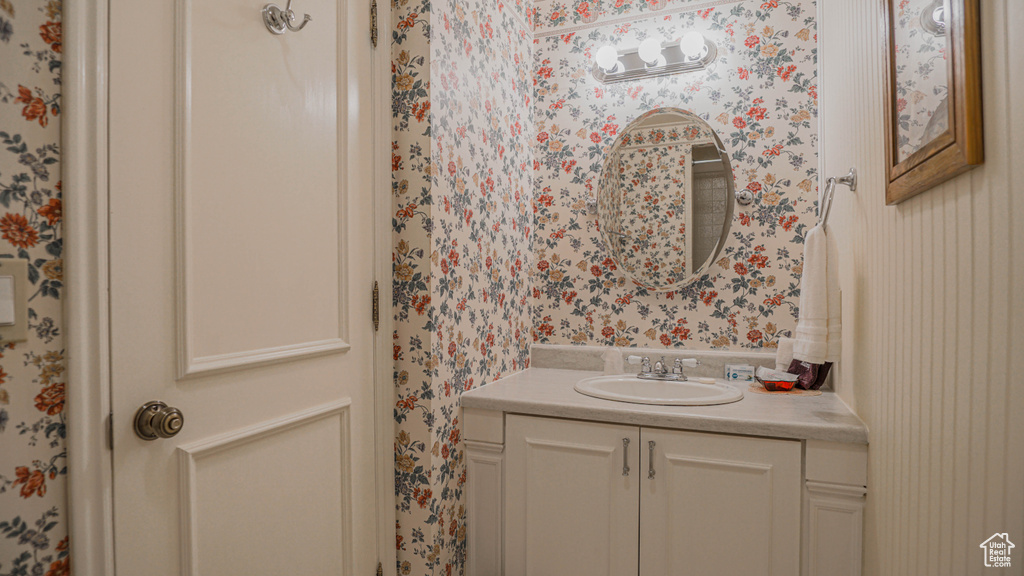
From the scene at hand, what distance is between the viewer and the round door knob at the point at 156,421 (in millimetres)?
866

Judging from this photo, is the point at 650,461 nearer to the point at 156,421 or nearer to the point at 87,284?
the point at 156,421

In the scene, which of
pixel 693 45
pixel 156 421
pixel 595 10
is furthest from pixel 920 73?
pixel 595 10

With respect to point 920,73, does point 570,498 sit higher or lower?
lower

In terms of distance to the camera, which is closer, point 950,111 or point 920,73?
point 950,111

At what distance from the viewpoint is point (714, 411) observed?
145 cm

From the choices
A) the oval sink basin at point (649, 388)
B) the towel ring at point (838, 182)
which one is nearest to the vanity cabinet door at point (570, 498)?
the oval sink basin at point (649, 388)

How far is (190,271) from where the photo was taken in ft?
3.10

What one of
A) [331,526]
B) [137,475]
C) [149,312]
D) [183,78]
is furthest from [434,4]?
[331,526]

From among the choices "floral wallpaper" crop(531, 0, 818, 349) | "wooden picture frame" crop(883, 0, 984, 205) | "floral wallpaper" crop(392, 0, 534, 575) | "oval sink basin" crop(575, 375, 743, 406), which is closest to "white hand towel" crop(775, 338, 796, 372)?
"floral wallpaper" crop(531, 0, 818, 349)

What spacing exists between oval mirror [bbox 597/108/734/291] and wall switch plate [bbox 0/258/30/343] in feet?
5.79

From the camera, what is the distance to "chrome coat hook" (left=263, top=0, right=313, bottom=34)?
3.67 feet

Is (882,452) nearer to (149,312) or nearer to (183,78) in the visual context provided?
(149,312)

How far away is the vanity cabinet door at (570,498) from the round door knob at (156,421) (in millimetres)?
970

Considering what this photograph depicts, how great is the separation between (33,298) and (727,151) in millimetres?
2033
